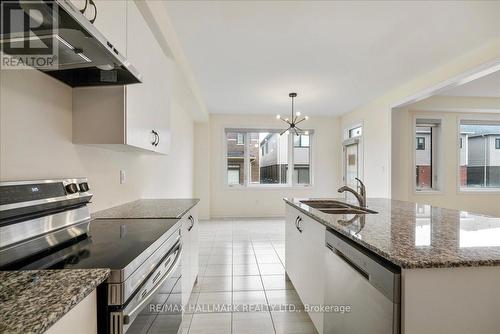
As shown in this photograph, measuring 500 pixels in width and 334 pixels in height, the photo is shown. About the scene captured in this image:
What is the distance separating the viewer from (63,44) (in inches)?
40.2

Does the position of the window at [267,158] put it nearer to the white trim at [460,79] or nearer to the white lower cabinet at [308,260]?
the white trim at [460,79]

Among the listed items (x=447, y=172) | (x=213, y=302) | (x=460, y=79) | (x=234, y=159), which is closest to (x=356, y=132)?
(x=447, y=172)

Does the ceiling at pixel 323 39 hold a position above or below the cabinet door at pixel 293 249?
above

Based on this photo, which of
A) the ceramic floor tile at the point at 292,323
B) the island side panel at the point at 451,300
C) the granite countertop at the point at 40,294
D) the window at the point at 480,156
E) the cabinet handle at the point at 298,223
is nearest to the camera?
the granite countertop at the point at 40,294

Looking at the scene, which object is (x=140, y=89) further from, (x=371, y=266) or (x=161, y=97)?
(x=371, y=266)

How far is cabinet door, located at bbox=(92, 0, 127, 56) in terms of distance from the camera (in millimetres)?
1240

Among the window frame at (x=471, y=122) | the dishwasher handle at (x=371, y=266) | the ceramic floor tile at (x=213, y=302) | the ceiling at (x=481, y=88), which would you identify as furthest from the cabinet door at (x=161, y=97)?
the window frame at (x=471, y=122)

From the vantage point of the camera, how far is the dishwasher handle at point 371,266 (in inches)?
35.3

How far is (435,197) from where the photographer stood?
5.12 m

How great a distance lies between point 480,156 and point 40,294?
290 inches

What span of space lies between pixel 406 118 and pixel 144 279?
5.24 m

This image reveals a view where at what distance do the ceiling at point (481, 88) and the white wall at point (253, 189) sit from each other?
2.66 meters

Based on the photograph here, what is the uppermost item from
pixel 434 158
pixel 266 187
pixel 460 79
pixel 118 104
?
pixel 460 79

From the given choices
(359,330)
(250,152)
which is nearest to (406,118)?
(250,152)
